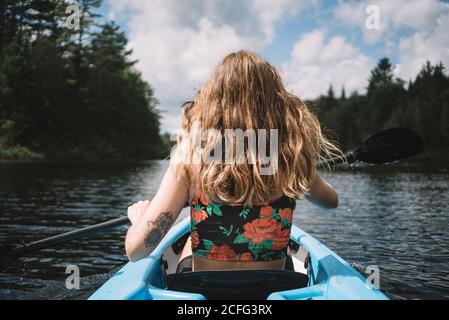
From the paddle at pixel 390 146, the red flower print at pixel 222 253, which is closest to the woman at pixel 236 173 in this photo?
the red flower print at pixel 222 253

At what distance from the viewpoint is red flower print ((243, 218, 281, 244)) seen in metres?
2.16

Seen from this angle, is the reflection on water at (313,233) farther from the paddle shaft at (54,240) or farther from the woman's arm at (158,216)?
the woman's arm at (158,216)

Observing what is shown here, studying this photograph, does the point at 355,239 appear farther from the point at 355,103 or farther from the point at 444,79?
the point at 355,103

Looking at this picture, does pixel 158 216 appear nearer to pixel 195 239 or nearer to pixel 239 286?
pixel 195 239

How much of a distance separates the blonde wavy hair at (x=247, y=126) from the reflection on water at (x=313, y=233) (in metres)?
2.96

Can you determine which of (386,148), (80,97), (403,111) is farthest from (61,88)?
(386,148)

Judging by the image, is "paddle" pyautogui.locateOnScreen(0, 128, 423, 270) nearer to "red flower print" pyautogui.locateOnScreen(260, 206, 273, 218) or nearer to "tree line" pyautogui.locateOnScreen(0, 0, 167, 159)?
Result: "red flower print" pyautogui.locateOnScreen(260, 206, 273, 218)

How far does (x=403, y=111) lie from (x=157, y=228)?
56608 millimetres

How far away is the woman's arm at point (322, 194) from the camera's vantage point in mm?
2502

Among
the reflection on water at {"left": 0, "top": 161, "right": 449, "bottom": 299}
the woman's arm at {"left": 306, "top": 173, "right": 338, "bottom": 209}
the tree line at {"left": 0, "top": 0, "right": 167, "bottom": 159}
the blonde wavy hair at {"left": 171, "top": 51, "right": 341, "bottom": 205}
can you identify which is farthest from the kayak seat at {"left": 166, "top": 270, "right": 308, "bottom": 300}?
the tree line at {"left": 0, "top": 0, "right": 167, "bottom": 159}

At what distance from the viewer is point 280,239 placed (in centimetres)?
224

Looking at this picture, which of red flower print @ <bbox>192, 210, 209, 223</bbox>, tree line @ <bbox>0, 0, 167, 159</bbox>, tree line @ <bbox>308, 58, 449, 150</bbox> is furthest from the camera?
tree line @ <bbox>308, 58, 449, 150</bbox>

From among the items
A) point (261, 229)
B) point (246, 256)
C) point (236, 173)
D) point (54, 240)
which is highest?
point (236, 173)
